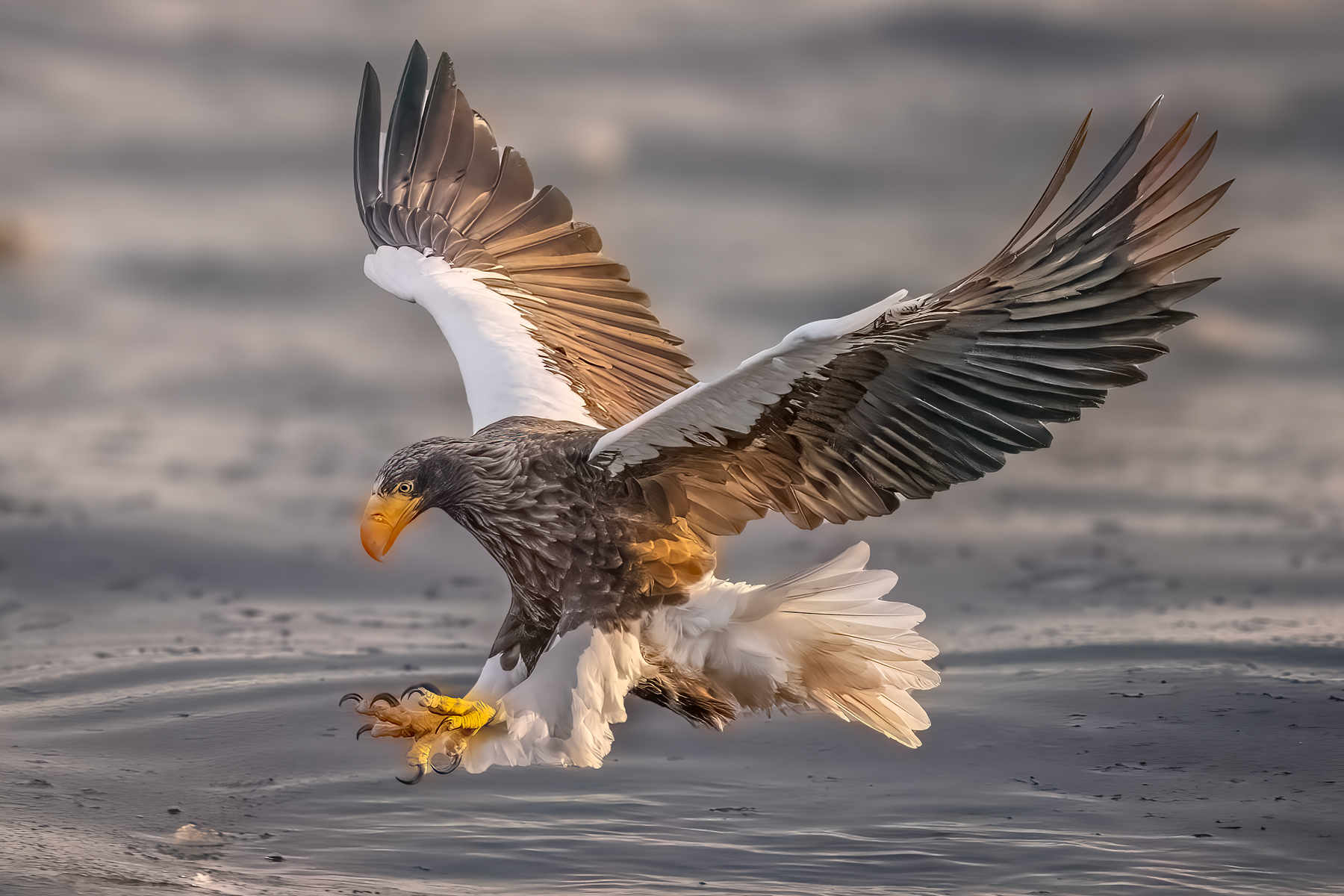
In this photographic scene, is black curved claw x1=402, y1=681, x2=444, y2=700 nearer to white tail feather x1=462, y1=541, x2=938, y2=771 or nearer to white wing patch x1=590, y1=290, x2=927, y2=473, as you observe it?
white tail feather x1=462, y1=541, x2=938, y2=771

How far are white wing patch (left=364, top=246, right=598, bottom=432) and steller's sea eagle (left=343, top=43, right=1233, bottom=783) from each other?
0.01 m

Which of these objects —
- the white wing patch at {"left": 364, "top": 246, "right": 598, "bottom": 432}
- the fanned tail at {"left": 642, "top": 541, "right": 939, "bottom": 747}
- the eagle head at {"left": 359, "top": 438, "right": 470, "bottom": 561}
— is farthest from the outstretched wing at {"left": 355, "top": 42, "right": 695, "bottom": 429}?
the fanned tail at {"left": 642, "top": 541, "right": 939, "bottom": 747}

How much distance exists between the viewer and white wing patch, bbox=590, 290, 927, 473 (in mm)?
3221

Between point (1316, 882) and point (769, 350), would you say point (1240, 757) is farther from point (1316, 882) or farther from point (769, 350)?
point (769, 350)

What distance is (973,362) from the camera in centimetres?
346

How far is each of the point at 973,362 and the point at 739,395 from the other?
0.61 meters

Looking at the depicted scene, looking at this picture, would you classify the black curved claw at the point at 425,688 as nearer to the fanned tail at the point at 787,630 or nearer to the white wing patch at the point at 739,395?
the fanned tail at the point at 787,630

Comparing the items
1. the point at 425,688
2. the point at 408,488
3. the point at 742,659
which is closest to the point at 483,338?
the point at 408,488

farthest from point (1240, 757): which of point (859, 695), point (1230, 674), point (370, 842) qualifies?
point (370, 842)

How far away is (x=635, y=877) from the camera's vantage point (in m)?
3.87

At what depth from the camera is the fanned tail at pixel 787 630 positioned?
406 cm

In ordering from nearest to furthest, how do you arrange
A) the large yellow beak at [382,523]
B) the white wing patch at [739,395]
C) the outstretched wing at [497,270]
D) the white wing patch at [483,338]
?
the white wing patch at [739,395], the large yellow beak at [382,523], the white wing patch at [483,338], the outstretched wing at [497,270]

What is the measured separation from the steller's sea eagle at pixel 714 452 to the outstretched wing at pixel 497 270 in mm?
14

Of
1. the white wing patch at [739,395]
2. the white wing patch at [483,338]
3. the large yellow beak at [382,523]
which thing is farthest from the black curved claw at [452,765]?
the white wing patch at [483,338]
